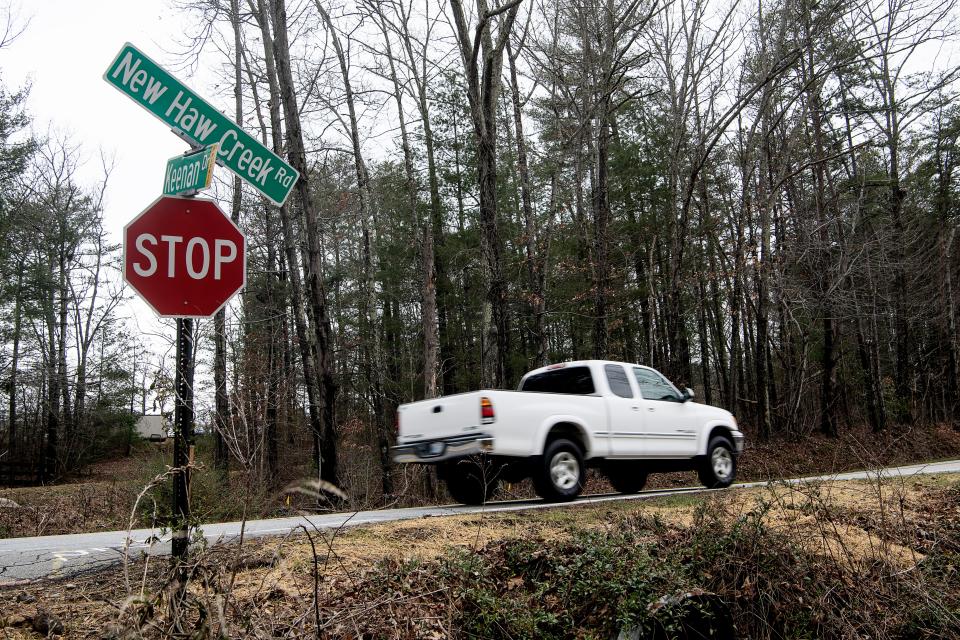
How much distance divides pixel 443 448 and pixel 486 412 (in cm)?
88

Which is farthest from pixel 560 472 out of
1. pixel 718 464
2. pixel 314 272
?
pixel 314 272

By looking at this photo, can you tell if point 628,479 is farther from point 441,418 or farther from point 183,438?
point 183,438

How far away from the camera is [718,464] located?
40.5ft

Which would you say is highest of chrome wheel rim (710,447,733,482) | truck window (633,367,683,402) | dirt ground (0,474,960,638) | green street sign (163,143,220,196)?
green street sign (163,143,220,196)

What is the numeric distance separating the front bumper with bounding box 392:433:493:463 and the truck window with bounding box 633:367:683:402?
313cm

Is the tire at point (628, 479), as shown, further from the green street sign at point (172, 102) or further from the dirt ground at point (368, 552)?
the green street sign at point (172, 102)

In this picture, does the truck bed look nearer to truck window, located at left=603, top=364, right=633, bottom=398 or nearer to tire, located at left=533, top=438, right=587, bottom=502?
tire, located at left=533, top=438, right=587, bottom=502

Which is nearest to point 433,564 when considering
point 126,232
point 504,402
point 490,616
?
point 490,616

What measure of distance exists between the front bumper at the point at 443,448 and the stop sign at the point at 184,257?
5.15 meters

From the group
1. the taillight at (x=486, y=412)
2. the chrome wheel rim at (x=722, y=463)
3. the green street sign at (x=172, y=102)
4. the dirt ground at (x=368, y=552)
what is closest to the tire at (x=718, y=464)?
the chrome wheel rim at (x=722, y=463)

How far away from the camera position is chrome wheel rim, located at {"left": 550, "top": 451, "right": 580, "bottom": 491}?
9883 mm

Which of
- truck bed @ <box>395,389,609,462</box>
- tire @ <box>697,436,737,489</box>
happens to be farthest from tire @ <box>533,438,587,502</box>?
tire @ <box>697,436,737,489</box>

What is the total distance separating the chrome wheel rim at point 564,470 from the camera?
9883mm

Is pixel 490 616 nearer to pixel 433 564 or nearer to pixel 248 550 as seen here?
pixel 433 564
